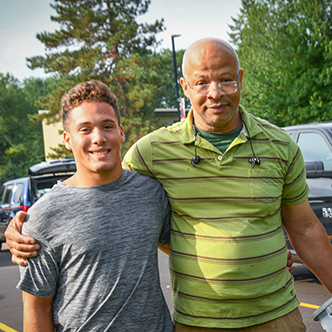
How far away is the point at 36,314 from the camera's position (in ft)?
5.48

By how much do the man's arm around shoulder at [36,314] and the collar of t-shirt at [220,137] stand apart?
114 cm

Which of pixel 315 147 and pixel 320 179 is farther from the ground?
pixel 315 147

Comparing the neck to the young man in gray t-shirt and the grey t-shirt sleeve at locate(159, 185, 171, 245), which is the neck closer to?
the young man in gray t-shirt

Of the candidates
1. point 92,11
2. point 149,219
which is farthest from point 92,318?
point 92,11

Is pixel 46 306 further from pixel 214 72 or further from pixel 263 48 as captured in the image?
pixel 263 48

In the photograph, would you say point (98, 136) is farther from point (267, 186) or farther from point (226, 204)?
point (267, 186)

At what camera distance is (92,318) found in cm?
167

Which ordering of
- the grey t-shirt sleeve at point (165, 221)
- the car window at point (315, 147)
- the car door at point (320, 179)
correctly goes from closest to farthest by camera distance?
1. the grey t-shirt sleeve at point (165, 221)
2. the car door at point (320, 179)
3. the car window at point (315, 147)

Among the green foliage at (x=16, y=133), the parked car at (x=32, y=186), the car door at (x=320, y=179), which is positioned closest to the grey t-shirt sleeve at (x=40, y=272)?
the car door at (x=320, y=179)

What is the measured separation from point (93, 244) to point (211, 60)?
1.14 m

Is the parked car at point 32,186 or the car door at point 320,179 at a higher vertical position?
the car door at point 320,179

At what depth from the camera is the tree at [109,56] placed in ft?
78.9

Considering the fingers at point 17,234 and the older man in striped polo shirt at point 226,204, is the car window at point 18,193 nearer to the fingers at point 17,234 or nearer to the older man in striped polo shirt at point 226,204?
the older man in striped polo shirt at point 226,204

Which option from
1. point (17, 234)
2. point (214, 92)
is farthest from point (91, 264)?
point (214, 92)
